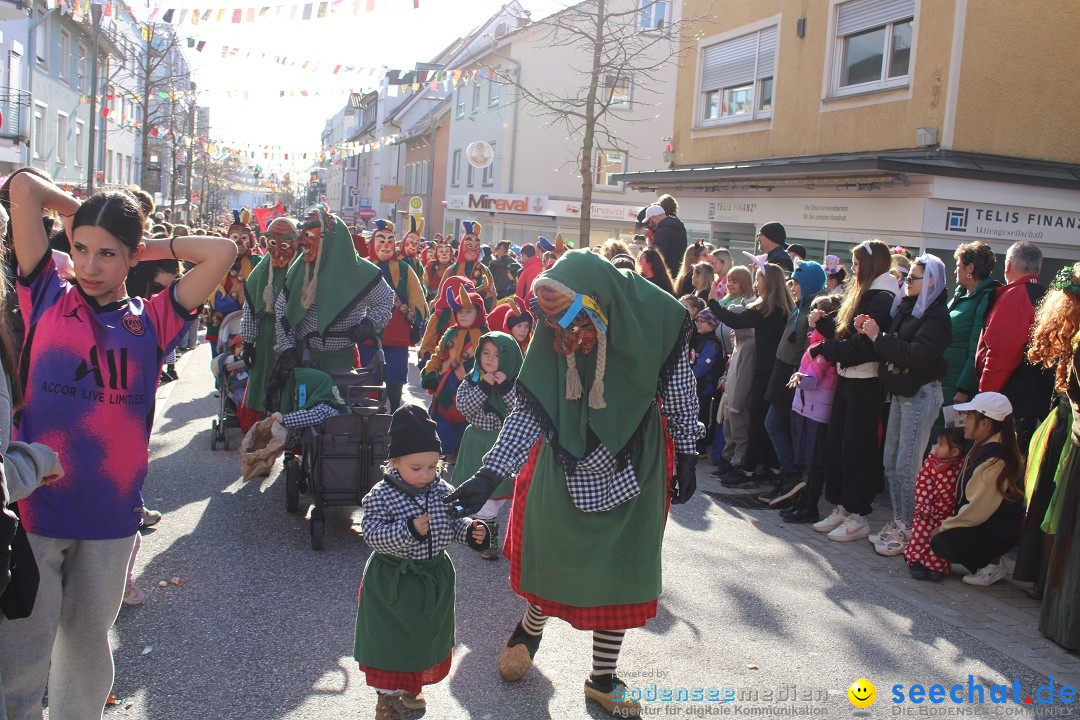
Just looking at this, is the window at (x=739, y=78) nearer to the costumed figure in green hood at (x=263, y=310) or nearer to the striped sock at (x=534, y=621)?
the costumed figure in green hood at (x=263, y=310)

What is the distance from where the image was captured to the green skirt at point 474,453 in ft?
21.2

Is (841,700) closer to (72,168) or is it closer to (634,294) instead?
(634,294)

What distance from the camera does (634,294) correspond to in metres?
4.07

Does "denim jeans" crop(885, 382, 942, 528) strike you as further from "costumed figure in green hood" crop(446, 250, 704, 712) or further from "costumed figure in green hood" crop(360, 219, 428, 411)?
"costumed figure in green hood" crop(360, 219, 428, 411)

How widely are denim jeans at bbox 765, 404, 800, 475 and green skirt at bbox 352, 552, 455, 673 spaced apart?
5.10 m

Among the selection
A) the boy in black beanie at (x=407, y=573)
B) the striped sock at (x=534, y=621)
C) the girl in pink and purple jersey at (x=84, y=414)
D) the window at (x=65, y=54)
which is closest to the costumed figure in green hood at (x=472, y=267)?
the striped sock at (x=534, y=621)

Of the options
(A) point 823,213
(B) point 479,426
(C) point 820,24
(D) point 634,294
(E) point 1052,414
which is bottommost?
(B) point 479,426

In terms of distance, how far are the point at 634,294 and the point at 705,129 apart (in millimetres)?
14566

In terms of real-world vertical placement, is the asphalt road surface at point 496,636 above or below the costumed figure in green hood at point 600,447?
below

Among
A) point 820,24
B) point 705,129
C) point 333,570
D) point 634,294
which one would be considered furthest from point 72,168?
point 634,294

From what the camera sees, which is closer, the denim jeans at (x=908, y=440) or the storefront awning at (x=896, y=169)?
the denim jeans at (x=908, y=440)

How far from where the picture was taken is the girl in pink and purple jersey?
10.3 ft

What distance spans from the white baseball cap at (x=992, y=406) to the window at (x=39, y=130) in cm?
2667

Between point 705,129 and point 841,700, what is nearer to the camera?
point 841,700
